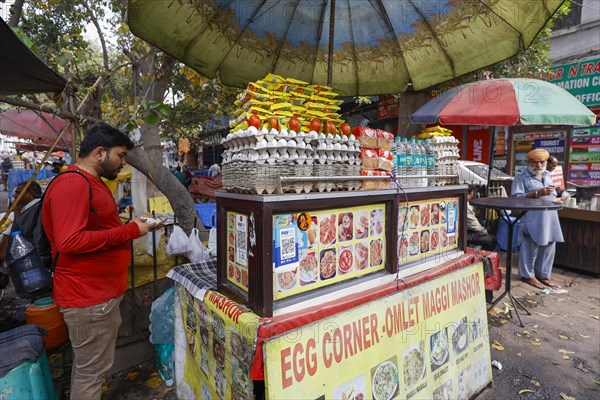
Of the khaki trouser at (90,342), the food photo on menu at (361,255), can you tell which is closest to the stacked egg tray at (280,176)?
the food photo on menu at (361,255)

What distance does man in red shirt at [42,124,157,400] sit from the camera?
213cm

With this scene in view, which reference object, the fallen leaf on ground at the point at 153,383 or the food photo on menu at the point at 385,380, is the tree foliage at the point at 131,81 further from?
the food photo on menu at the point at 385,380

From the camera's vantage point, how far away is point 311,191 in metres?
2.02

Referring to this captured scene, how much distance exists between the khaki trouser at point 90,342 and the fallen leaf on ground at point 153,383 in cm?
80

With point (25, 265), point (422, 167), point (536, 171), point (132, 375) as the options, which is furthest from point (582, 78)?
point (25, 265)

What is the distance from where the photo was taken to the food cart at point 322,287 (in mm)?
1821

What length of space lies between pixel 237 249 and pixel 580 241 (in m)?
6.81

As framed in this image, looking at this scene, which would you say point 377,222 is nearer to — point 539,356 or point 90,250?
point 90,250

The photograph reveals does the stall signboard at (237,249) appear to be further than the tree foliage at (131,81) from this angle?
No

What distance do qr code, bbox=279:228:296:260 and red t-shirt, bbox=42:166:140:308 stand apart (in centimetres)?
118

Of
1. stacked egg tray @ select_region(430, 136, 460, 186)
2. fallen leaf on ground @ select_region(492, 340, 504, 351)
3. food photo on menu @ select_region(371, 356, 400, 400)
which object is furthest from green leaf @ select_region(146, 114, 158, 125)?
fallen leaf on ground @ select_region(492, 340, 504, 351)

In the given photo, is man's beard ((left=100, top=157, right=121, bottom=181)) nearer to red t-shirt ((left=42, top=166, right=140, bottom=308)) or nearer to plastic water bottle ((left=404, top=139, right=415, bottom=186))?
red t-shirt ((left=42, top=166, right=140, bottom=308))

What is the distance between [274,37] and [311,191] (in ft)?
6.08

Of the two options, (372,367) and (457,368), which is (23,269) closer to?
(372,367)
